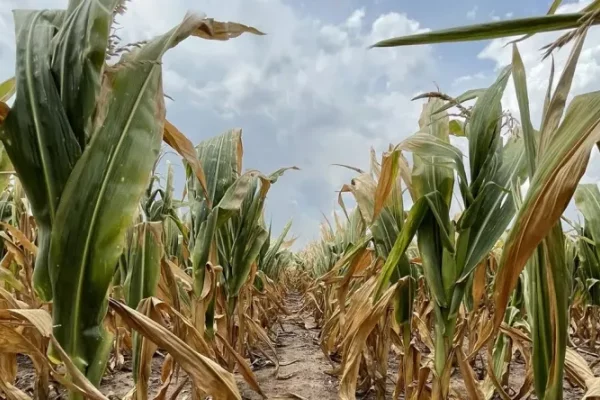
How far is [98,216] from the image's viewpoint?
28.4 inches

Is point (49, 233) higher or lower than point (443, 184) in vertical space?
lower

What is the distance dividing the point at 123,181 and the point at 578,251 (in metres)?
3.36

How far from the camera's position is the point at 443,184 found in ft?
4.59

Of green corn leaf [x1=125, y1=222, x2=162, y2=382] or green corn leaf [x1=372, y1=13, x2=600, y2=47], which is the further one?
green corn leaf [x1=125, y1=222, x2=162, y2=382]

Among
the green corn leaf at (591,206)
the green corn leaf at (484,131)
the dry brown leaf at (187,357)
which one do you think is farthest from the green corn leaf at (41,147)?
the green corn leaf at (591,206)

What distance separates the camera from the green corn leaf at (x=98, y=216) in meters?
0.71

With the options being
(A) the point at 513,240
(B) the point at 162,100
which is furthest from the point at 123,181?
(A) the point at 513,240

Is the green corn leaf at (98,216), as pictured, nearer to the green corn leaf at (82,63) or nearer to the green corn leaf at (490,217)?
the green corn leaf at (82,63)

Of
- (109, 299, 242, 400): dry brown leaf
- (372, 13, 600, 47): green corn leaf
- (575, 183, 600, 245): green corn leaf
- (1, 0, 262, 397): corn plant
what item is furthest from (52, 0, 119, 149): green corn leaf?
(575, 183, 600, 245): green corn leaf

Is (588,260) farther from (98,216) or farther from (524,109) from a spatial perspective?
(98,216)

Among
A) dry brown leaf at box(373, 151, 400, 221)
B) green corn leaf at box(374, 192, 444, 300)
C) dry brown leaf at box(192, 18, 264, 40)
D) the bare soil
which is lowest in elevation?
the bare soil

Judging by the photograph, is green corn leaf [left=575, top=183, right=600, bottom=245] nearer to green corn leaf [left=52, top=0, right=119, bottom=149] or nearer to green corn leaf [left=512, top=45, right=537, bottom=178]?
green corn leaf [left=512, top=45, right=537, bottom=178]

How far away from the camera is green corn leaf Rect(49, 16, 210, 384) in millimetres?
706

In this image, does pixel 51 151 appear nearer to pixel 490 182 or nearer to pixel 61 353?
pixel 61 353
